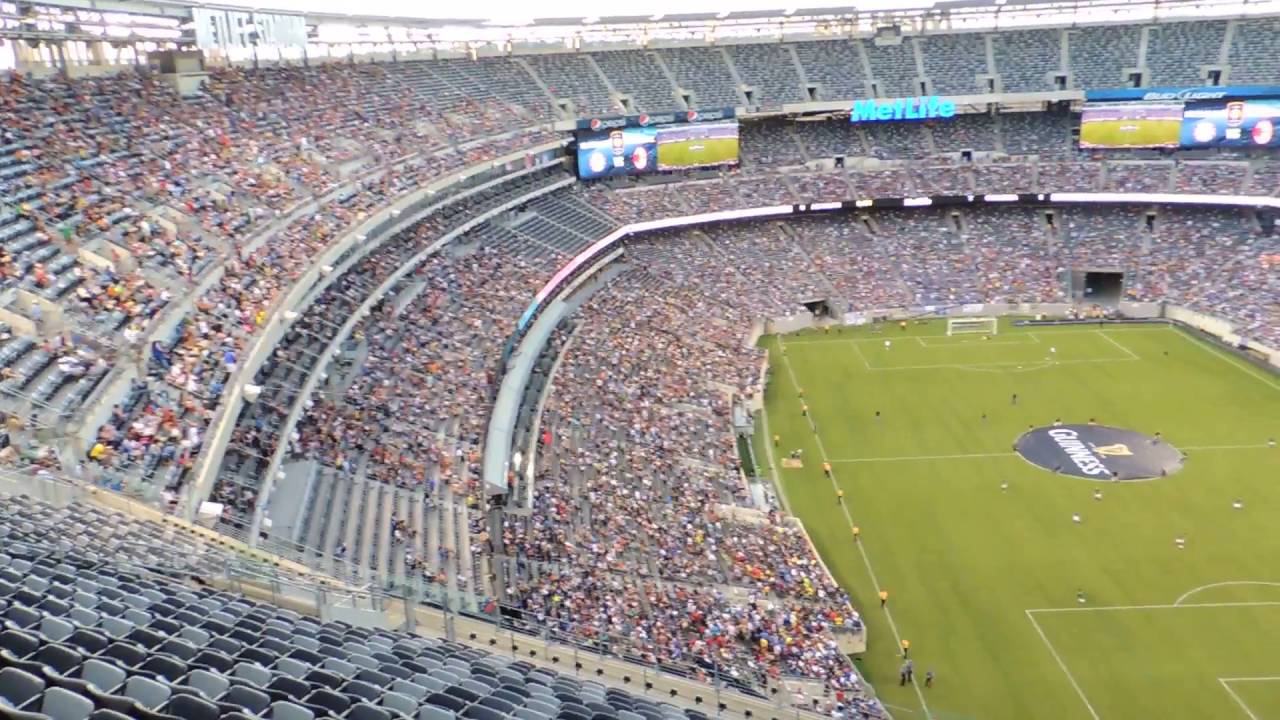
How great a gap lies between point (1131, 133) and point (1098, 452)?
29.8 meters

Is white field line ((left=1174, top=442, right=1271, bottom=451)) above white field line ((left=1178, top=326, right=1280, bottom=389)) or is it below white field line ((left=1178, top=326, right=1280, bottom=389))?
below

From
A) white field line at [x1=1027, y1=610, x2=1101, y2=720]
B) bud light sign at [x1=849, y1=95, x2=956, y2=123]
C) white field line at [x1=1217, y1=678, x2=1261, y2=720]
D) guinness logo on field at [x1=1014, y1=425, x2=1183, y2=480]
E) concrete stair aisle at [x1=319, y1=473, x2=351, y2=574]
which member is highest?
bud light sign at [x1=849, y1=95, x2=956, y2=123]

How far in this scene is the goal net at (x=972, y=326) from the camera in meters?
49.8

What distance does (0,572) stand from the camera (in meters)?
11.1

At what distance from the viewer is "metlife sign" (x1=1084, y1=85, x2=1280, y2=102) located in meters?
53.0

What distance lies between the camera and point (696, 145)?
57.6 meters

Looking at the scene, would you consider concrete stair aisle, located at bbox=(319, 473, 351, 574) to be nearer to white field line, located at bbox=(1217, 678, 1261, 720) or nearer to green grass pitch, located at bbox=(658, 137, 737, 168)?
white field line, located at bbox=(1217, 678, 1261, 720)

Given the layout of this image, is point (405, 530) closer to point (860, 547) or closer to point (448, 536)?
point (448, 536)

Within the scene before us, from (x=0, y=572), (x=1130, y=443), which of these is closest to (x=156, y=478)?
(x=0, y=572)

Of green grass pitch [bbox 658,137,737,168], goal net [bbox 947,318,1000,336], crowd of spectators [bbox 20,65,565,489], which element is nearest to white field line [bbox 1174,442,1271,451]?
goal net [bbox 947,318,1000,336]

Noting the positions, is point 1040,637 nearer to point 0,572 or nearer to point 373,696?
point 373,696

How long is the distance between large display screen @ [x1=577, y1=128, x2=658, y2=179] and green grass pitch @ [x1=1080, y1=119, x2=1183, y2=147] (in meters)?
25.5

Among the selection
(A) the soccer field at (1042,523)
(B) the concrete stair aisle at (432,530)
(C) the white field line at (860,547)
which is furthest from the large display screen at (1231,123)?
(B) the concrete stair aisle at (432,530)

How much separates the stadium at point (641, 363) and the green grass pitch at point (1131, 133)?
184 mm
